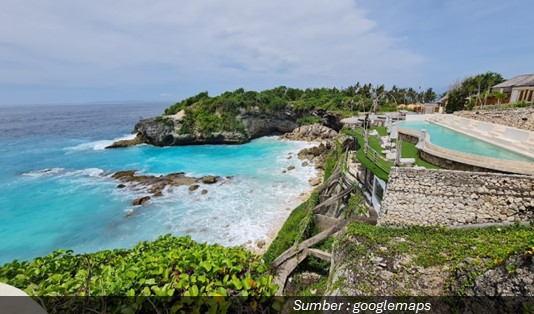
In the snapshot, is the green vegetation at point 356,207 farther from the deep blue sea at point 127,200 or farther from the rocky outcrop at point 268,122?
the rocky outcrop at point 268,122

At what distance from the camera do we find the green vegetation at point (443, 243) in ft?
23.7

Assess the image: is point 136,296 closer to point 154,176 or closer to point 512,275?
point 512,275

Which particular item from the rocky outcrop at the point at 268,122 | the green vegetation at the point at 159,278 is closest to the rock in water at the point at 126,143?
the rocky outcrop at the point at 268,122

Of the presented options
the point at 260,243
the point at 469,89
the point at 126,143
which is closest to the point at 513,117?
the point at 260,243

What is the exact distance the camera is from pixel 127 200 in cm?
2425

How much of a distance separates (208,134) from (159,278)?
48046mm

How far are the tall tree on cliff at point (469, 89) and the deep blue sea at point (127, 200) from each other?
79.1ft

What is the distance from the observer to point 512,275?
6.19m

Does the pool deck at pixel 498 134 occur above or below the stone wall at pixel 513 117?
below

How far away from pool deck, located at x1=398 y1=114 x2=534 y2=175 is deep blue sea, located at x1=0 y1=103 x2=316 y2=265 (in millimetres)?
12080

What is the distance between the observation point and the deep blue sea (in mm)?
18547

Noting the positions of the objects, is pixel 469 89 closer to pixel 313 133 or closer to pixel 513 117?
pixel 313 133

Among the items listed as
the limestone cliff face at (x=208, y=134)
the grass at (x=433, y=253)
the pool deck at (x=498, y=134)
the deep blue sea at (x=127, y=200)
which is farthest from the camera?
the limestone cliff face at (x=208, y=134)

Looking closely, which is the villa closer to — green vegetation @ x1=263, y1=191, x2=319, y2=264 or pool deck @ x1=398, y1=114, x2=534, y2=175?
pool deck @ x1=398, y1=114, x2=534, y2=175
